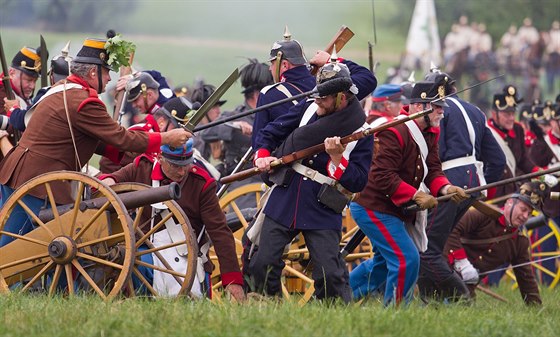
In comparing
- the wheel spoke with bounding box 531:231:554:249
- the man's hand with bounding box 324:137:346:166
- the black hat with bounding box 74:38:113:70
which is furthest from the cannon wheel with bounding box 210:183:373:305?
the wheel spoke with bounding box 531:231:554:249

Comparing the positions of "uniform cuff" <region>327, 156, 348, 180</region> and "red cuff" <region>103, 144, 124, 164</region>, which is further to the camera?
"red cuff" <region>103, 144, 124, 164</region>

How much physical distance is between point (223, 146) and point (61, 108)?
12.4 feet

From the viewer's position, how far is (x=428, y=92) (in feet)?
29.5

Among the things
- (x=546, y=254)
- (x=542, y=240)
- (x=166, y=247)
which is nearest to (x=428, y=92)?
(x=166, y=247)

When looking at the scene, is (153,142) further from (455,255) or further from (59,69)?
(455,255)

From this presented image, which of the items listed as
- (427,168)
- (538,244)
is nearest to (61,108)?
(427,168)

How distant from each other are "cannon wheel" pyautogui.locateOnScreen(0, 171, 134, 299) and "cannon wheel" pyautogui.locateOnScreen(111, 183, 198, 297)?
0.17 meters

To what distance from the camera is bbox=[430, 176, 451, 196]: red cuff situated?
884 cm

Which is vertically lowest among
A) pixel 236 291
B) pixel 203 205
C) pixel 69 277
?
pixel 236 291

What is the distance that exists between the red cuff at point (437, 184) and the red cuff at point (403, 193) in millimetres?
328

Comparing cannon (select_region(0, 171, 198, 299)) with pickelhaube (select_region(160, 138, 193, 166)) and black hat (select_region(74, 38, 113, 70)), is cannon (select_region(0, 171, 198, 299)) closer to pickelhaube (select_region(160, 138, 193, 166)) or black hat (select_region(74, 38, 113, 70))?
pickelhaube (select_region(160, 138, 193, 166))

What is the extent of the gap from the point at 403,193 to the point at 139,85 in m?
2.72

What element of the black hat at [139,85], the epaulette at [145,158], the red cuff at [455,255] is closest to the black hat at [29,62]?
the black hat at [139,85]

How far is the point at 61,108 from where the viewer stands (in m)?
7.80
